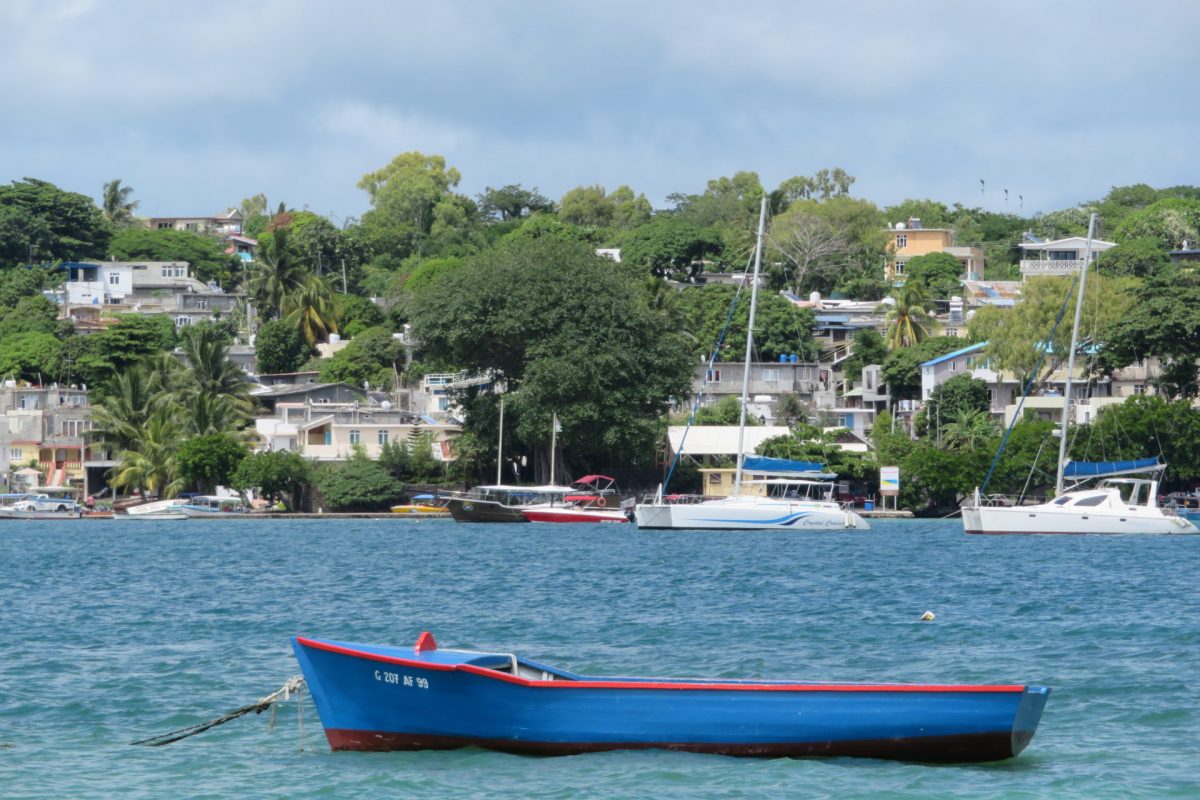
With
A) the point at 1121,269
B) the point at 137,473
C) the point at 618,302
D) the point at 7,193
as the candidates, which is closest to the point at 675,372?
the point at 618,302

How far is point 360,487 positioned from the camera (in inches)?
3492

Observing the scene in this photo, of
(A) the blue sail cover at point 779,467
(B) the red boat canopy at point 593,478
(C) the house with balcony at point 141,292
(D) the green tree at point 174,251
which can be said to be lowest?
(B) the red boat canopy at point 593,478

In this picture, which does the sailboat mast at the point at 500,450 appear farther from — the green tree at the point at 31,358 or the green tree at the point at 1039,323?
the green tree at the point at 31,358

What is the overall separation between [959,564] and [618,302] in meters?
36.0

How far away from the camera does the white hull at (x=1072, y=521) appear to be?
63281mm

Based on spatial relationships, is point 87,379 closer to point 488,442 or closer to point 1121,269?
point 488,442

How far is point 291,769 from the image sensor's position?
20.1 meters

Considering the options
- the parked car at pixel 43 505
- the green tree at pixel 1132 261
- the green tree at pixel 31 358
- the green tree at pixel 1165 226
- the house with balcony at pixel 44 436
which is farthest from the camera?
the green tree at pixel 1165 226

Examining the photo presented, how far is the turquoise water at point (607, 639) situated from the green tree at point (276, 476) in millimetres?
25028

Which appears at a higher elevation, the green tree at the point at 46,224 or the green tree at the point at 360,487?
the green tree at the point at 46,224

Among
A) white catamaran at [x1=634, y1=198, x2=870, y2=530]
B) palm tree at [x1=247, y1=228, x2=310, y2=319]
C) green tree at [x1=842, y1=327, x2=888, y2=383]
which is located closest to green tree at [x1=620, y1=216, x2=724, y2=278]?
green tree at [x1=842, y1=327, x2=888, y2=383]

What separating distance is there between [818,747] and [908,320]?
293 feet

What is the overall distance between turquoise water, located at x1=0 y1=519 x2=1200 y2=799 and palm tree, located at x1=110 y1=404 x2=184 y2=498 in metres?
28.8

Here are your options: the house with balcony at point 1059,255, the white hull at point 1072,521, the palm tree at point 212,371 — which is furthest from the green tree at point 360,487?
the house with balcony at point 1059,255
